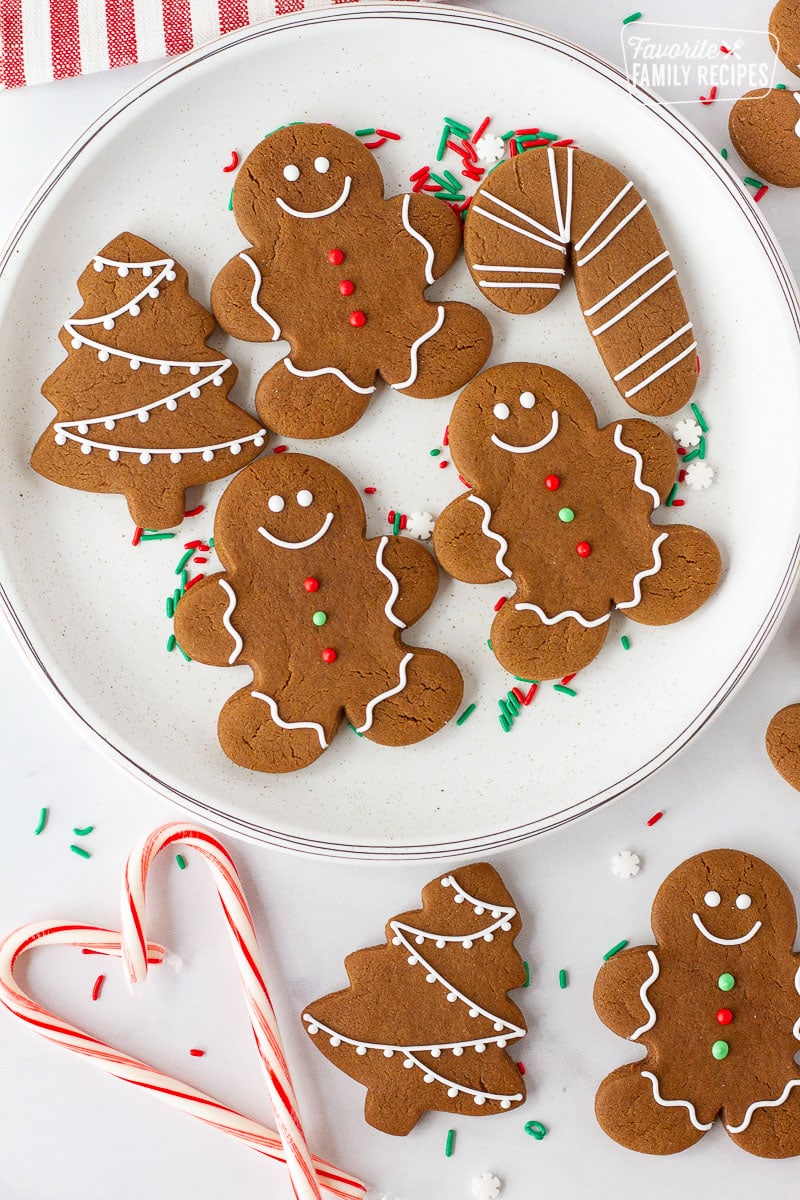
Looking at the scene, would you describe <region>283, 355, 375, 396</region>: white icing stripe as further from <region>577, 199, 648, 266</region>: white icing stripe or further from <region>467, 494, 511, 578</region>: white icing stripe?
<region>577, 199, 648, 266</region>: white icing stripe

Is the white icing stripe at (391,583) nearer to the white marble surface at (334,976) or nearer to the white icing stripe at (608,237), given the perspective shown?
the white marble surface at (334,976)

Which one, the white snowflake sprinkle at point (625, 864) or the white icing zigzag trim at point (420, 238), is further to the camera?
the white snowflake sprinkle at point (625, 864)

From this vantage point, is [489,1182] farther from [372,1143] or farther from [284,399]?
[284,399]

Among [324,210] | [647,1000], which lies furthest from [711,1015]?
[324,210]

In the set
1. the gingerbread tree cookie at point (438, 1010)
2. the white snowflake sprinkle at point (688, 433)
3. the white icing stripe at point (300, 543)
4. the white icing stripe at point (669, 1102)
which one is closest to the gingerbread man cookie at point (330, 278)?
the white icing stripe at point (300, 543)

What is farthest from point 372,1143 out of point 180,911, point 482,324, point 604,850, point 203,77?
point 203,77

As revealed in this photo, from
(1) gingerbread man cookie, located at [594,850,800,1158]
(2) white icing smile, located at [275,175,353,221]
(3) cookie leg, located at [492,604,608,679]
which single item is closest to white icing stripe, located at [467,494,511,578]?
(3) cookie leg, located at [492,604,608,679]

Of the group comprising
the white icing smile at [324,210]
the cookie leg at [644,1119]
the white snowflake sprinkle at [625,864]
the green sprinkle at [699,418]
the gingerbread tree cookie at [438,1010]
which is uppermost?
the white icing smile at [324,210]

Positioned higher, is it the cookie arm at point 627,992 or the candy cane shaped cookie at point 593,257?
the candy cane shaped cookie at point 593,257
